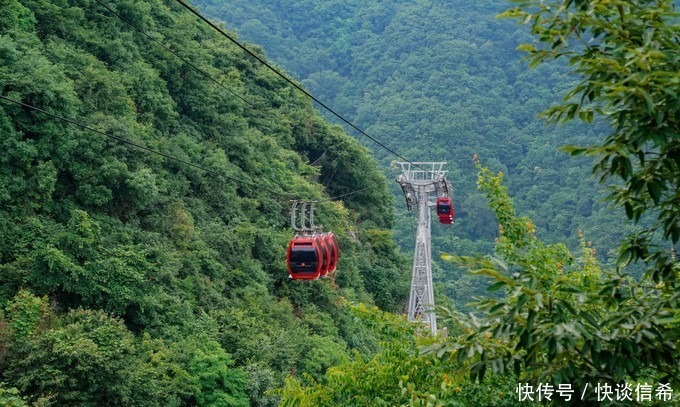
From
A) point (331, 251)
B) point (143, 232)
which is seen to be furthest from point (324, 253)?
point (143, 232)

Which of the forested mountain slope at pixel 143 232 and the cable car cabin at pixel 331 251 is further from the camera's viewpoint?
the cable car cabin at pixel 331 251

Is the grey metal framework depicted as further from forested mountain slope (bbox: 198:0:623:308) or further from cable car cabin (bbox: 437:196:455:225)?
forested mountain slope (bbox: 198:0:623:308)

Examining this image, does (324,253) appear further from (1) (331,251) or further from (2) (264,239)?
(2) (264,239)

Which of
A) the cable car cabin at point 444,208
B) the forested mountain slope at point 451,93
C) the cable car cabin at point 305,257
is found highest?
the forested mountain slope at point 451,93

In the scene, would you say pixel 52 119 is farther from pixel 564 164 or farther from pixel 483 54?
pixel 483 54

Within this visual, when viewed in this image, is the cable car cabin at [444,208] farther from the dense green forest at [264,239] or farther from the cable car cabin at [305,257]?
the cable car cabin at [305,257]

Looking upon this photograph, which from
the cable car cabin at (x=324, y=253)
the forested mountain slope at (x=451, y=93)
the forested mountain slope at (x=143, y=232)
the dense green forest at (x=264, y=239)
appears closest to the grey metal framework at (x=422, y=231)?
the dense green forest at (x=264, y=239)
